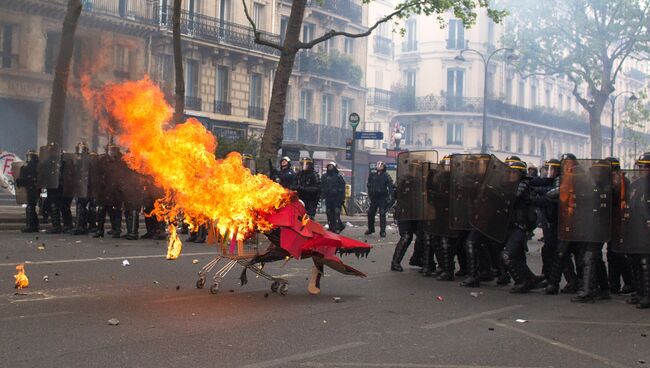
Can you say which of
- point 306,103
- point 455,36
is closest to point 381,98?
point 455,36

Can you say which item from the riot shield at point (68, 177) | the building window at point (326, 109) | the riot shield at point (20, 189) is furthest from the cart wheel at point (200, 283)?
the building window at point (326, 109)

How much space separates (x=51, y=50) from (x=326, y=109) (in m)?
19.0

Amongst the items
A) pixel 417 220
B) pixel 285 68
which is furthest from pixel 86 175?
pixel 417 220

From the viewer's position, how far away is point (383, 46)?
183ft

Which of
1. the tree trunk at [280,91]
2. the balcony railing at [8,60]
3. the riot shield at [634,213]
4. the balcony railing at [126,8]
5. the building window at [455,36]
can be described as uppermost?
the building window at [455,36]

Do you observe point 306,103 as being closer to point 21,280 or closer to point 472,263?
point 472,263

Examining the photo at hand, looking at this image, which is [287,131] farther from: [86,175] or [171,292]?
[171,292]

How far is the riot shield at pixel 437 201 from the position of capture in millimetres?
11656

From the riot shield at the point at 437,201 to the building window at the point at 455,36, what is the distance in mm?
47766

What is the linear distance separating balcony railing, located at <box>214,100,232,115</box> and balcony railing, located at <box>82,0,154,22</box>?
551 cm

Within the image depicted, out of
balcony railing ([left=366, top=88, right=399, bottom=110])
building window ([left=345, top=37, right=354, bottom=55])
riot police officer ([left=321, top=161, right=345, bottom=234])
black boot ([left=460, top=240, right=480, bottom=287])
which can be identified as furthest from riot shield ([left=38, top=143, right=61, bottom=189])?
balcony railing ([left=366, top=88, right=399, bottom=110])

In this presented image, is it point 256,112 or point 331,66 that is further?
point 331,66

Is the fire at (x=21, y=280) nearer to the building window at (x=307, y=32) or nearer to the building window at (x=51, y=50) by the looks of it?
the building window at (x=51, y=50)

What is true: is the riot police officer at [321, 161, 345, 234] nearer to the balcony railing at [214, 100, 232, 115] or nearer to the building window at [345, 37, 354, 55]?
the balcony railing at [214, 100, 232, 115]
